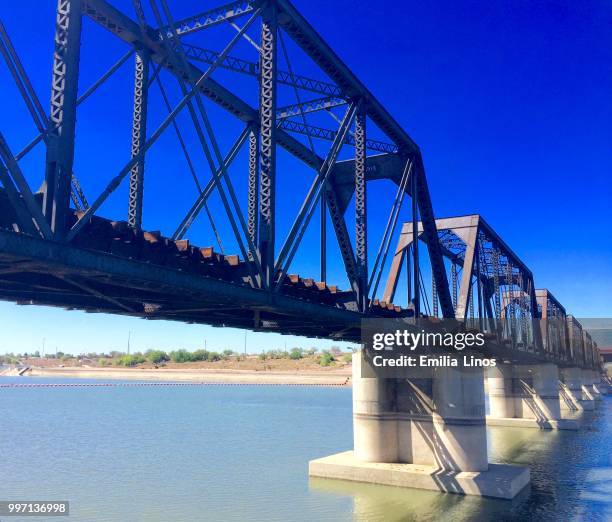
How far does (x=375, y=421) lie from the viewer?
3516 cm

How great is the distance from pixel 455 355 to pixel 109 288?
2361 centimetres

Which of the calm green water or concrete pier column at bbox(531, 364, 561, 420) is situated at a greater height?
concrete pier column at bbox(531, 364, 561, 420)

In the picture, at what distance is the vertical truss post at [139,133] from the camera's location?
16938mm

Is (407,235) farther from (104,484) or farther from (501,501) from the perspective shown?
(104,484)

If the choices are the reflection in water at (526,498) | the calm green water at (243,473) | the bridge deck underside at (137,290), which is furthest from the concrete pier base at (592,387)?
the bridge deck underside at (137,290)

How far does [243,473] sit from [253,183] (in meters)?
22.0

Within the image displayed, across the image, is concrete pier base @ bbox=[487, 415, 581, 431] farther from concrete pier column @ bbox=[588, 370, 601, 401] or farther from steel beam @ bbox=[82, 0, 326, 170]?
concrete pier column @ bbox=[588, 370, 601, 401]

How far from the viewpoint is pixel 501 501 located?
97.8ft

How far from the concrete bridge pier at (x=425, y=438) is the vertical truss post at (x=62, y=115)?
26.6 meters

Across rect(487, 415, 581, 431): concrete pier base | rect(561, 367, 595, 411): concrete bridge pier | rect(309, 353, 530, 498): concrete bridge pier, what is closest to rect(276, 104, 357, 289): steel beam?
rect(309, 353, 530, 498): concrete bridge pier

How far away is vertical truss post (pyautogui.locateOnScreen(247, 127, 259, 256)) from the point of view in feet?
75.5

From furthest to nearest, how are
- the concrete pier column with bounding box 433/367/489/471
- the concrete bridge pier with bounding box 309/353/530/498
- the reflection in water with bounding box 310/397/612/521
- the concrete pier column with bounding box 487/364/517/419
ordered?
1. the concrete pier column with bounding box 487/364/517/419
2. the concrete pier column with bounding box 433/367/489/471
3. the concrete bridge pier with bounding box 309/353/530/498
4. the reflection in water with bounding box 310/397/612/521

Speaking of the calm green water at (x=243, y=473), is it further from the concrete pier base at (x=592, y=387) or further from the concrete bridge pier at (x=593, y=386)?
the concrete bridge pier at (x=593, y=386)

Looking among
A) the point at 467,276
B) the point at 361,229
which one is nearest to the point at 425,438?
the point at 361,229
